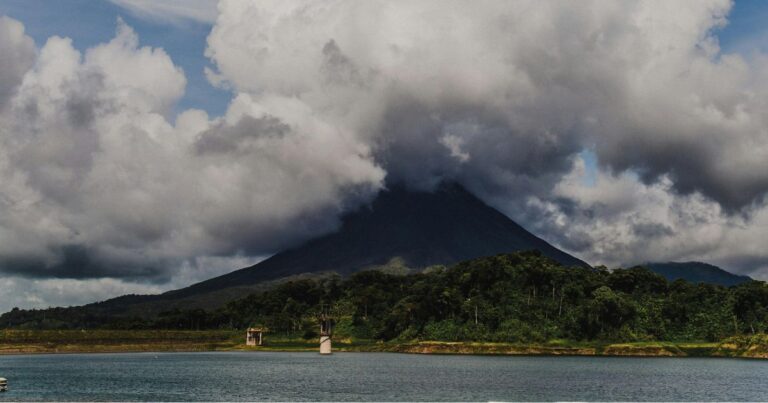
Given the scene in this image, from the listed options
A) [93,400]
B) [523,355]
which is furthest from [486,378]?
[523,355]

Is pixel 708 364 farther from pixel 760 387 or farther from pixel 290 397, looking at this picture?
pixel 290 397

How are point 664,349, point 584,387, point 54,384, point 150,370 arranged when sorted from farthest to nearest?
point 664,349, point 150,370, point 54,384, point 584,387

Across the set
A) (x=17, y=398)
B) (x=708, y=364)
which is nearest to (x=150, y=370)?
(x=17, y=398)

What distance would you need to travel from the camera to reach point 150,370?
140m

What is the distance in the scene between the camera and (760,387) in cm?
9894

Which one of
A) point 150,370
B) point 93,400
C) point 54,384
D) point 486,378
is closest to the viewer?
point 93,400

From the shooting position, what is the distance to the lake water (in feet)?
291

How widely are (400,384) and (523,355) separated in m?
96.3

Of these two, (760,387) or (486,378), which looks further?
(486,378)

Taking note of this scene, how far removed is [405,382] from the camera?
106125mm

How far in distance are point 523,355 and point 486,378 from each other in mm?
83315

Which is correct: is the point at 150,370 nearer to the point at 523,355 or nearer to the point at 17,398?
the point at 17,398

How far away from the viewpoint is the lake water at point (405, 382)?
291 ft

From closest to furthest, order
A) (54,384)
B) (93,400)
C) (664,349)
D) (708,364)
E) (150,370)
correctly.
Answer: (93,400)
(54,384)
(150,370)
(708,364)
(664,349)
